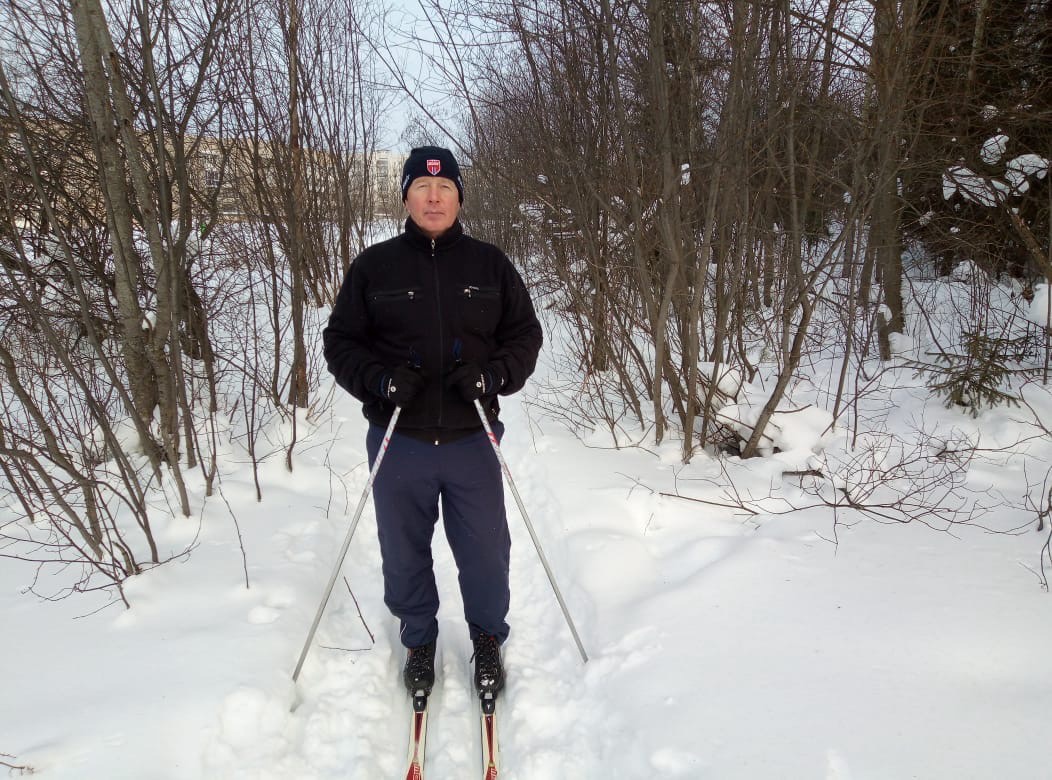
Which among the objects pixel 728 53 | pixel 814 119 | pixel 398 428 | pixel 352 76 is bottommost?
pixel 398 428

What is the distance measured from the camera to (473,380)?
2.08 meters

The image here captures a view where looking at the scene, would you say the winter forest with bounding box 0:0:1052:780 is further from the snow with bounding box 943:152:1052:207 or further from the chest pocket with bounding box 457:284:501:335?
the chest pocket with bounding box 457:284:501:335

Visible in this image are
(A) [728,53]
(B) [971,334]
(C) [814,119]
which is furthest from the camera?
(B) [971,334]

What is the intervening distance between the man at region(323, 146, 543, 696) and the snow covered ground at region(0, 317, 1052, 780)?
0.33 meters

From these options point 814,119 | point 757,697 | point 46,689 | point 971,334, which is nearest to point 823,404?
point 971,334

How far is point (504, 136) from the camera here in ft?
18.4

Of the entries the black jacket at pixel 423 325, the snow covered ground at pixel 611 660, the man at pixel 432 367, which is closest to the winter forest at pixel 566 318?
the snow covered ground at pixel 611 660

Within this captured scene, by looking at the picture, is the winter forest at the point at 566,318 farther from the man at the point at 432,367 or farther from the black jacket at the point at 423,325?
the black jacket at the point at 423,325

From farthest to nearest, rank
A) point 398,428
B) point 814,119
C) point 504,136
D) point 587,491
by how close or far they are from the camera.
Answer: point 504,136, point 587,491, point 814,119, point 398,428

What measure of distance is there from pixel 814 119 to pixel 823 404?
8.26 feet

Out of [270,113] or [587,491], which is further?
[270,113]

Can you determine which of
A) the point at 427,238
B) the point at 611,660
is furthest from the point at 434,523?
the point at 427,238

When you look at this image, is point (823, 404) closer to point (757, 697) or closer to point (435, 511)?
point (757, 697)

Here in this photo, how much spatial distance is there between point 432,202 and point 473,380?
70 cm
